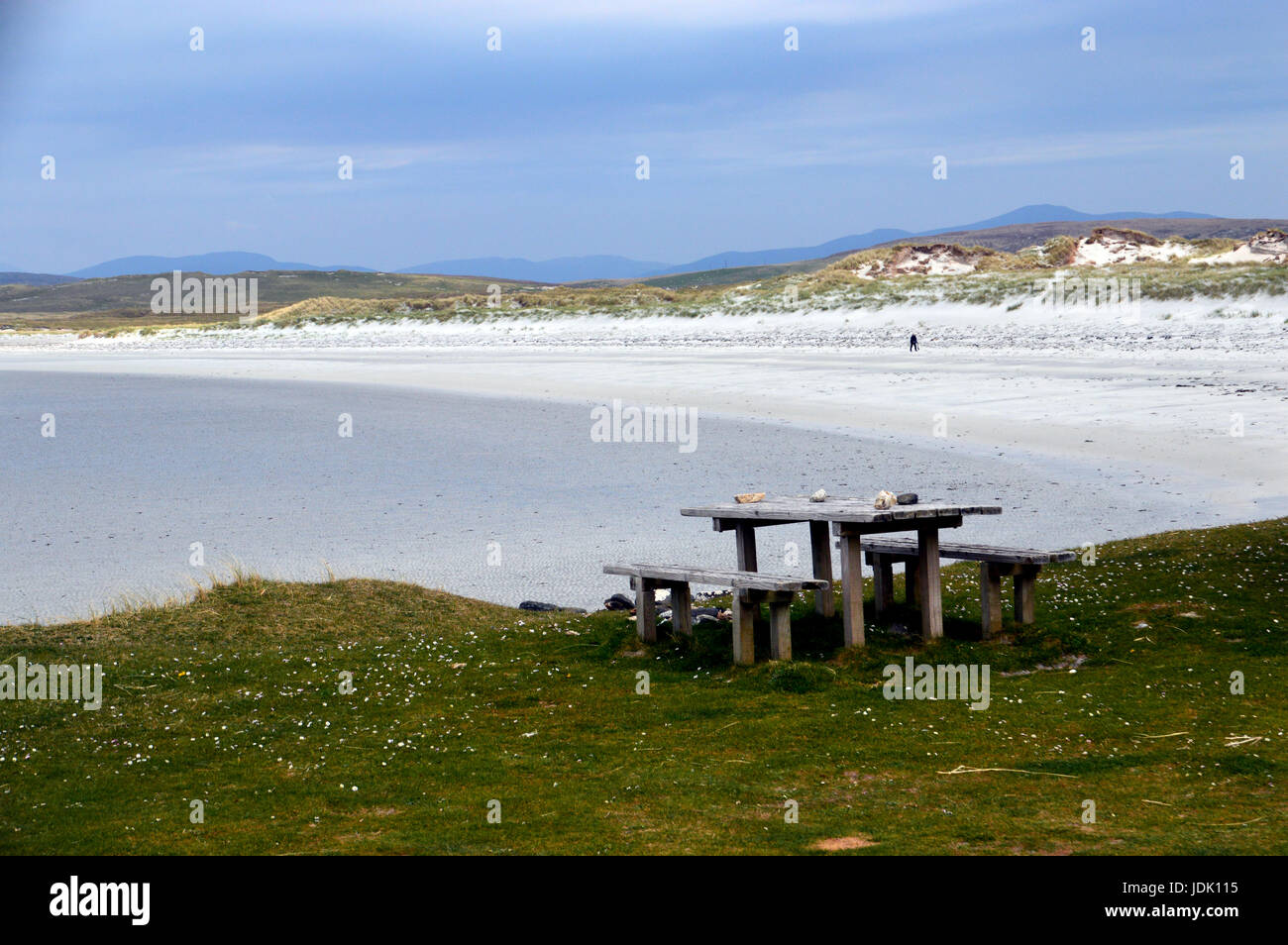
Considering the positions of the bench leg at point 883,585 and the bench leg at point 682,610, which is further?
the bench leg at point 883,585

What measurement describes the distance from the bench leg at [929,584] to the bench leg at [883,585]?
0.83m

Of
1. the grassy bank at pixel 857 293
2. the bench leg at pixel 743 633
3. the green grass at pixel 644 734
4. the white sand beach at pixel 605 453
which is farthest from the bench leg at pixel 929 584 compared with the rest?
the grassy bank at pixel 857 293

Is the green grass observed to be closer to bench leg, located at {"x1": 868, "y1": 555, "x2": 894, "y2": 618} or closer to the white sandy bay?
bench leg, located at {"x1": 868, "y1": 555, "x2": 894, "y2": 618}

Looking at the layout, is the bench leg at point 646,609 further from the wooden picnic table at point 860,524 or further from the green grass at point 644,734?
the wooden picnic table at point 860,524

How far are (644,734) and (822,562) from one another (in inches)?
123

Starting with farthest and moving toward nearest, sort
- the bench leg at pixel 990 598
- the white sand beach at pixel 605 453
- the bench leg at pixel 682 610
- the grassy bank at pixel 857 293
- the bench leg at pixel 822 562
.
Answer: the grassy bank at pixel 857 293
the white sand beach at pixel 605 453
the bench leg at pixel 822 562
the bench leg at pixel 682 610
the bench leg at pixel 990 598

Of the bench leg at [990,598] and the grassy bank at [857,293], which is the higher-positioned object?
the grassy bank at [857,293]

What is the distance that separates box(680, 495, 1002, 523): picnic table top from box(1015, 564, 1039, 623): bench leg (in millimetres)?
501

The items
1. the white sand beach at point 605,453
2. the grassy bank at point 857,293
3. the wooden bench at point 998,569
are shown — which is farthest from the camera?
the grassy bank at point 857,293

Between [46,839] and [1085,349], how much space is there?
32427 mm

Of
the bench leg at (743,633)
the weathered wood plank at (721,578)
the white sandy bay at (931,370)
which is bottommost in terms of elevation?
the bench leg at (743,633)

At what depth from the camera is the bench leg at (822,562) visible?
32.0 feet

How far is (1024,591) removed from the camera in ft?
30.1

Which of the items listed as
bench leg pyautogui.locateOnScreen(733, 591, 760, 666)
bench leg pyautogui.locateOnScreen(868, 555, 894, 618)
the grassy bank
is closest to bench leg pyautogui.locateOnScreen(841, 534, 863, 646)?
bench leg pyautogui.locateOnScreen(733, 591, 760, 666)
